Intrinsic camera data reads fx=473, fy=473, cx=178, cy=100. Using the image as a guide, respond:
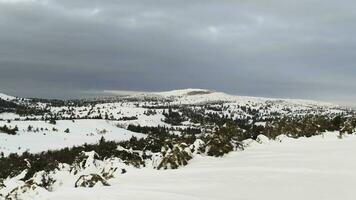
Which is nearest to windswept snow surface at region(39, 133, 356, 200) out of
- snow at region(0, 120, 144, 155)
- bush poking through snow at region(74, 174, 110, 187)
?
bush poking through snow at region(74, 174, 110, 187)

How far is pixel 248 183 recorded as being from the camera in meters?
10.2

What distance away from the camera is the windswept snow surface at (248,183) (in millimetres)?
8930

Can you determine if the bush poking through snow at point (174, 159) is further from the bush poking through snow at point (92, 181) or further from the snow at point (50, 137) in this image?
the snow at point (50, 137)

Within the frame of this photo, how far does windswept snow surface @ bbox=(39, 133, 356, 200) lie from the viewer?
8930mm

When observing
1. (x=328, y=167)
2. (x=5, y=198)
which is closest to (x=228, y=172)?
(x=328, y=167)

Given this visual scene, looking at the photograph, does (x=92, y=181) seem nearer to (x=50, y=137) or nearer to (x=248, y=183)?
(x=248, y=183)

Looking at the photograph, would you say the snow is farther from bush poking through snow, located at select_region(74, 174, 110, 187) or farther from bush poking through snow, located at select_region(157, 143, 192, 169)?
bush poking through snow, located at select_region(74, 174, 110, 187)

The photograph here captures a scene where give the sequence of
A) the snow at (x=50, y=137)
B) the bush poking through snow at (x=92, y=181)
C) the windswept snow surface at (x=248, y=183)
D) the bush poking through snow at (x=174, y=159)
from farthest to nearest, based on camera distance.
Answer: the snow at (x=50, y=137), the bush poking through snow at (x=174, y=159), the bush poking through snow at (x=92, y=181), the windswept snow surface at (x=248, y=183)

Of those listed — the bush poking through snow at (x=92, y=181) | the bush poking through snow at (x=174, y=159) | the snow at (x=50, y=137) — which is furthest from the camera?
the snow at (x=50, y=137)

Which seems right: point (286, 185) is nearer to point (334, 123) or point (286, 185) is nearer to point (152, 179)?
point (152, 179)

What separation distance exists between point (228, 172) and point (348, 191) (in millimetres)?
3492

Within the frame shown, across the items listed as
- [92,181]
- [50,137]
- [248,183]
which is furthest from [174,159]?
[50,137]

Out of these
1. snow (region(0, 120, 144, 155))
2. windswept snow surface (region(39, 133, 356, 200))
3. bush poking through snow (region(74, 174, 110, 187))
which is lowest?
snow (region(0, 120, 144, 155))

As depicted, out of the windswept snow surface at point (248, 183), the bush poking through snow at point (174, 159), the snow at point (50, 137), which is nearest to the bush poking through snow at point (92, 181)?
the windswept snow surface at point (248, 183)
